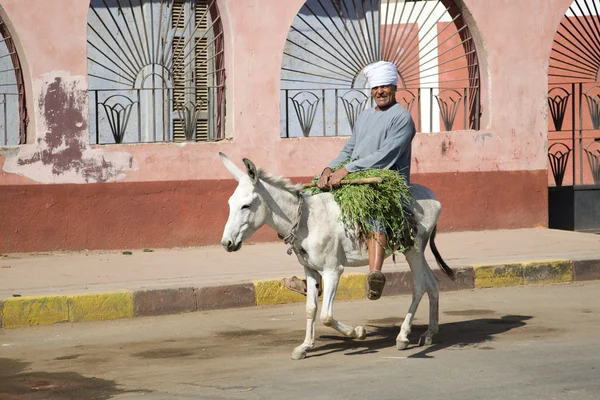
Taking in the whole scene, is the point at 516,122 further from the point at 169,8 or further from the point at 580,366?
the point at 580,366

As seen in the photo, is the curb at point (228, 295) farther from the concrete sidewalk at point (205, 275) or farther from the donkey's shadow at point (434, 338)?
the donkey's shadow at point (434, 338)

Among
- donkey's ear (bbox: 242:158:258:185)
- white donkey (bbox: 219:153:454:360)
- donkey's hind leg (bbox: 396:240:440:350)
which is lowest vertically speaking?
donkey's hind leg (bbox: 396:240:440:350)

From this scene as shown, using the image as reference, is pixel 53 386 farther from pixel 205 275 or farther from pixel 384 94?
pixel 205 275

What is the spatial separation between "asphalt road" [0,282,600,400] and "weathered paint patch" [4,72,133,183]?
296 cm

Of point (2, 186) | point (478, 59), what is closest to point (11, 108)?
point (2, 186)

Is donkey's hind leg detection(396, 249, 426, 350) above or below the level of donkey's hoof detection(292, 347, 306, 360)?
above

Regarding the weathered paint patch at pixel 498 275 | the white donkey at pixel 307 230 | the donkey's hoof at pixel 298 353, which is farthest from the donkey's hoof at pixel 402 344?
the weathered paint patch at pixel 498 275

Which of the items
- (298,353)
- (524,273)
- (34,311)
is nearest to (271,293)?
(34,311)

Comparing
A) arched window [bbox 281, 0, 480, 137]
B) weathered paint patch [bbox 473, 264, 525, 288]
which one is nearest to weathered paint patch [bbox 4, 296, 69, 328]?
weathered paint patch [bbox 473, 264, 525, 288]

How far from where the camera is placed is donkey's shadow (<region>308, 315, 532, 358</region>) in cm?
711

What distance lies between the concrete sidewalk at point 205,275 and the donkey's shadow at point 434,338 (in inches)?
65.1

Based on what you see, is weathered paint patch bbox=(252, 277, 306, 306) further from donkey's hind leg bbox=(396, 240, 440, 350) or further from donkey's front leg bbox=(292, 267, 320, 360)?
donkey's front leg bbox=(292, 267, 320, 360)

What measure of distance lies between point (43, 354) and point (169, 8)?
5927 millimetres

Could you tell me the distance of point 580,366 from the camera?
6.23 metres
